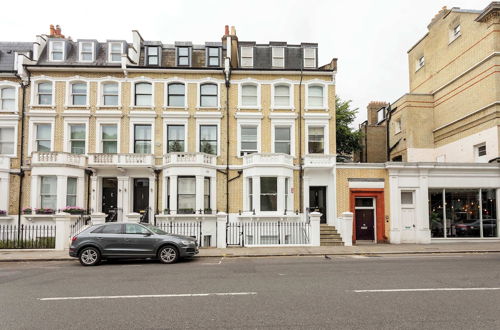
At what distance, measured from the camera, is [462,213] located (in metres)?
21.2

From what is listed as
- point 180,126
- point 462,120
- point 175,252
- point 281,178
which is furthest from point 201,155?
point 462,120

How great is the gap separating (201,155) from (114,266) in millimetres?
9886

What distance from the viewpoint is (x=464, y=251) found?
55.3 ft

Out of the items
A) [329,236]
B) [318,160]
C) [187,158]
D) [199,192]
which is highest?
[187,158]

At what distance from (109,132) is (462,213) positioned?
837 inches

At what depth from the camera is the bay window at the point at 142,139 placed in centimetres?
2300

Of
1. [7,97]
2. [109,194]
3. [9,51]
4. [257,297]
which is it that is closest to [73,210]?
[109,194]

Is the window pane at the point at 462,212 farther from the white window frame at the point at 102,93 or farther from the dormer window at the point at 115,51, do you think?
the dormer window at the point at 115,51

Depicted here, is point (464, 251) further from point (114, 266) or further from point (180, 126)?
point (180, 126)

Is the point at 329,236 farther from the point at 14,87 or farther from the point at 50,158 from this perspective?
the point at 14,87

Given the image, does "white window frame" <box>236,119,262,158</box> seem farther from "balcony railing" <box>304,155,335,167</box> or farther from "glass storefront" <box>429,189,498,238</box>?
"glass storefront" <box>429,189,498,238</box>

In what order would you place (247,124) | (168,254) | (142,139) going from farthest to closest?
(247,124), (142,139), (168,254)

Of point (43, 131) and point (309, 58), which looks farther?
point (309, 58)

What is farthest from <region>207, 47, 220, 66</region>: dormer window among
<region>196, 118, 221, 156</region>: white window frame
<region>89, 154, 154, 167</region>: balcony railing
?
<region>89, 154, 154, 167</region>: balcony railing
